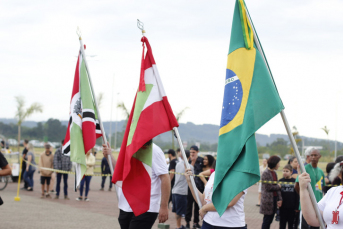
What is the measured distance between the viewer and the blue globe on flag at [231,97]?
3.83 m

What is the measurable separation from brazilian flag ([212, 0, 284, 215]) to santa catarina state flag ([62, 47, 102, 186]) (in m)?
2.62

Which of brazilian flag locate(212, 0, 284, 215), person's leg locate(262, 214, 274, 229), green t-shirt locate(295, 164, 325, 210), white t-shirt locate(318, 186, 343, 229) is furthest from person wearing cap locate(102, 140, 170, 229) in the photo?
person's leg locate(262, 214, 274, 229)

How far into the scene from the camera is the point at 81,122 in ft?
19.9

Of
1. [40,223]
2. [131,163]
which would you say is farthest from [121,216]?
[40,223]

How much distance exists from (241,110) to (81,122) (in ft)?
9.95

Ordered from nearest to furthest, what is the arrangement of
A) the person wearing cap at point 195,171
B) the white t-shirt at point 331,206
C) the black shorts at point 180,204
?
the white t-shirt at point 331,206 < the black shorts at point 180,204 < the person wearing cap at point 195,171

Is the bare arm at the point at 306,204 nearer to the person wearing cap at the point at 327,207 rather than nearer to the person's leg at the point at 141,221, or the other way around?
the person wearing cap at the point at 327,207

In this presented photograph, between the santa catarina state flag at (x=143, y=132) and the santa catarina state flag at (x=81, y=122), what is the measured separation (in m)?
1.15

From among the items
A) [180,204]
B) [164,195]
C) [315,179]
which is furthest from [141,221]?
[180,204]

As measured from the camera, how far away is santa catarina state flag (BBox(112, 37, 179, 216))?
4676mm

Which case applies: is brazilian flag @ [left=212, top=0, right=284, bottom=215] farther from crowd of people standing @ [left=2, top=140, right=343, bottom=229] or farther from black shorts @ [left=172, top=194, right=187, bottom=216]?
black shorts @ [left=172, top=194, right=187, bottom=216]

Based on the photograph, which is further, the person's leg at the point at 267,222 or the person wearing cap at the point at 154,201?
the person's leg at the point at 267,222

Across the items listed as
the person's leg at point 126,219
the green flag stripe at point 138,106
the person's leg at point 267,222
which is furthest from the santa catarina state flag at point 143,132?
the person's leg at point 267,222

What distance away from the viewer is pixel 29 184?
17.1 meters
